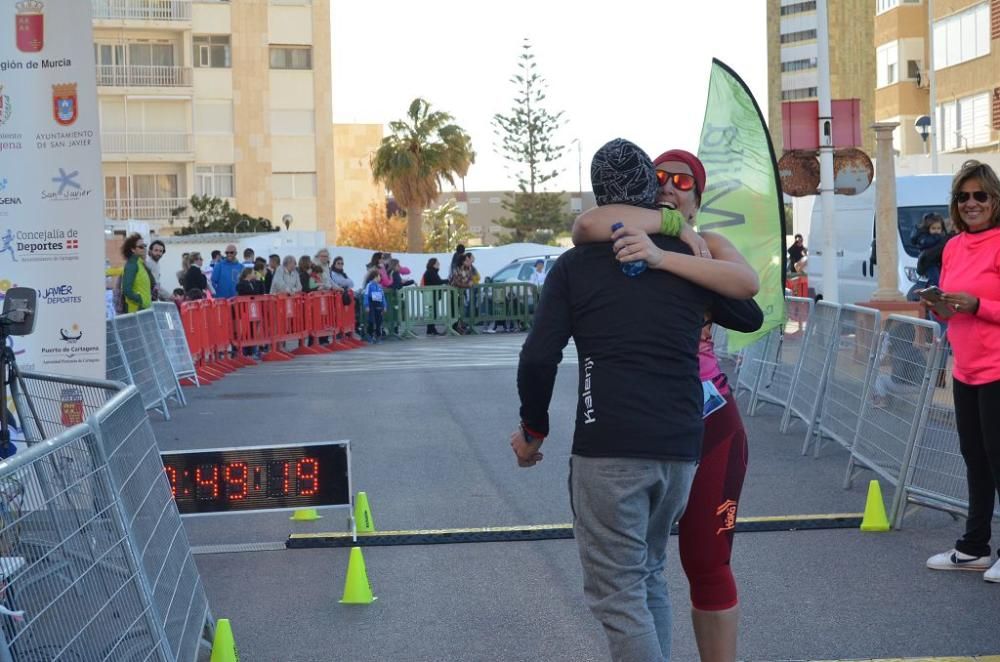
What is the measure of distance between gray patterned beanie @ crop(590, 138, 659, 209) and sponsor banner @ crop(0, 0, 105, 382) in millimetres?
6575

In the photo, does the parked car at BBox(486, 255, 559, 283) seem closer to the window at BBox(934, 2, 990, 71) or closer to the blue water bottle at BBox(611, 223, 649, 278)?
the window at BBox(934, 2, 990, 71)

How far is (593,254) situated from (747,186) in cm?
583

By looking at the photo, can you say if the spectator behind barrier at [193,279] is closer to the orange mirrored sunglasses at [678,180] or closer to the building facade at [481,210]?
the orange mirrored sunglasses at [678,180]

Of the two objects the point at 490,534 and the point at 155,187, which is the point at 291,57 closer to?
the point at 155,187

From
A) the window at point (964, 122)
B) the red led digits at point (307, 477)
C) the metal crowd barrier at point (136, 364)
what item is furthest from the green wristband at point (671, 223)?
the window at point (964, 122)

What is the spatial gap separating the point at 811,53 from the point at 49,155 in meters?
A: 100

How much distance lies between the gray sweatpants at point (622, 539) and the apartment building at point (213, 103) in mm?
63439

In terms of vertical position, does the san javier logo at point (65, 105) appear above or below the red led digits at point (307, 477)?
above

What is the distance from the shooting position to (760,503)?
9320mm

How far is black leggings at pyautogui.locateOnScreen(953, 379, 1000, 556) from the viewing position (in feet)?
21.7

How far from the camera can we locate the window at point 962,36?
41.7 m

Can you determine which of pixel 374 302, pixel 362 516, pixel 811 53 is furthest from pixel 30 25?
pixel 811 53

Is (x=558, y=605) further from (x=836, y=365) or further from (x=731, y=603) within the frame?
(x=836, y=365)

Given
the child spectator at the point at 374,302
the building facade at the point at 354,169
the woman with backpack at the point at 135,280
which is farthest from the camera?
the building facade at the point at 354,169
